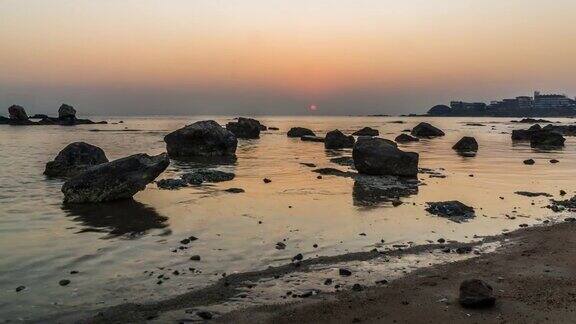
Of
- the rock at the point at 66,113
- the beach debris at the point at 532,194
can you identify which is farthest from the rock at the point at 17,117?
the beach debris at the point at 532,194

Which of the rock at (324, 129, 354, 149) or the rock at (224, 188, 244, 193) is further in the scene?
the rock at (324, 129, 354, 149)

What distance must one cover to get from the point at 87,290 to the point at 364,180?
2078 centimetres

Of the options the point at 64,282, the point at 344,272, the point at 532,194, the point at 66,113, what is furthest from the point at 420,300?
the point at 66,113

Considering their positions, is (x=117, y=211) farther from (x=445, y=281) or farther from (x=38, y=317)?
(x=445, y=281)

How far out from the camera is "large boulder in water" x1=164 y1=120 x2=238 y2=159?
1913 inches

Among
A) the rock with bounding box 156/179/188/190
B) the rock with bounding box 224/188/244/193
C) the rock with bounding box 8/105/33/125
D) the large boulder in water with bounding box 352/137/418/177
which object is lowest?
the rock with bounding box 224/188/244/193

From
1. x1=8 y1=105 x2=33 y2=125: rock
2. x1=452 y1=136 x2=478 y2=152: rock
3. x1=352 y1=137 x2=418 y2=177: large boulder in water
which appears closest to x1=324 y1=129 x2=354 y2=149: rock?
x1=452 y1=136 x2=478 y2=152: rock

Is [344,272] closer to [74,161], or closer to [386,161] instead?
[386,161]

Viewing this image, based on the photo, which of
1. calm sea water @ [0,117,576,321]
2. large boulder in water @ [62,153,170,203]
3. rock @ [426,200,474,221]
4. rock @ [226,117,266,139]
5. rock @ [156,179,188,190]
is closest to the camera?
calm sea water @ [0,117,576,321]

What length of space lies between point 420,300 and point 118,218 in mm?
12479

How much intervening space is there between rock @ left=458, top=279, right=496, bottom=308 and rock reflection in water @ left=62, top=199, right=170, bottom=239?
10028mm

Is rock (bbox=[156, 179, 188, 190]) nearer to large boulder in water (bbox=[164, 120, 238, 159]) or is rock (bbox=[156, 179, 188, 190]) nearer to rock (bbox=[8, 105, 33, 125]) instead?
large boulder in water (bbox=[164, 120, 238, 159])

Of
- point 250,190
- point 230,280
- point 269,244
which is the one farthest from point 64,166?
point 230,280

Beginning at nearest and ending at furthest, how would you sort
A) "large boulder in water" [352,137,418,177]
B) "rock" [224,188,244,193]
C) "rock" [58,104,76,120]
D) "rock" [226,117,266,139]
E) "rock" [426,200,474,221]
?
1. "rock" [426,200,474,221]
2. "rock" [224,188,244,193]
3. "large boulder in water" [352,137,418,177]
4. "rock" [226,117,266,139]
5. "rock" [58,104,76,120]
